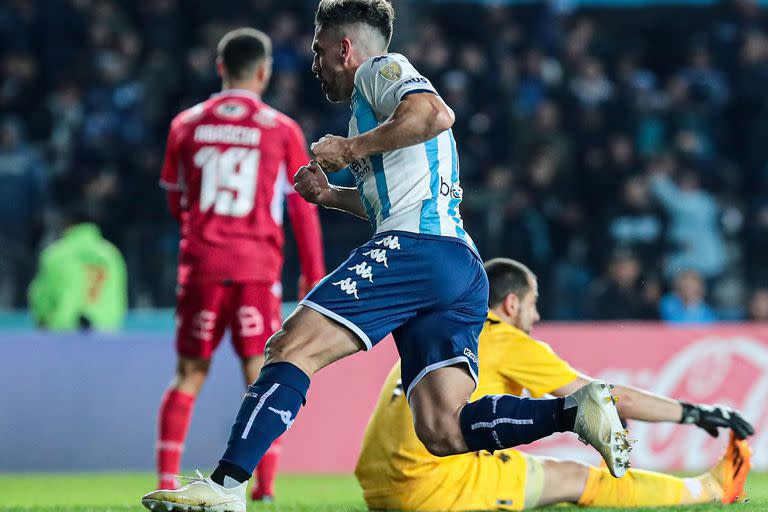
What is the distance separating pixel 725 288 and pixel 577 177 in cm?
192

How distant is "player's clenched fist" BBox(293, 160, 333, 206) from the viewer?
450 cm

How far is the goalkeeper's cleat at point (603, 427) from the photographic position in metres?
3.97

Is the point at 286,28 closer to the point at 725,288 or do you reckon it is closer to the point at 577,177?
the point at 577,177

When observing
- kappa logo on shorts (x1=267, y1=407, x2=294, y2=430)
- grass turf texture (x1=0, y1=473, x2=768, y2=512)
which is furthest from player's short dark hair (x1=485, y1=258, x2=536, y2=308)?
kappa logo on shorts (x1=267, y1=407, x2=294, y2=430)

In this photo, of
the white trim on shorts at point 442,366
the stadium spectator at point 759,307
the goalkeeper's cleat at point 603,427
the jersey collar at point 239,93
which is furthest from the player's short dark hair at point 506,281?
the stadium spectator at point 759,307

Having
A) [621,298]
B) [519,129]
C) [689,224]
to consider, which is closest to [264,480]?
[621,298]

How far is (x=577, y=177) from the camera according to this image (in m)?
12.6

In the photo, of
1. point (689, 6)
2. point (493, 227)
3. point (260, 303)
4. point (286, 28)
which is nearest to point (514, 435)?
point (260, 303)

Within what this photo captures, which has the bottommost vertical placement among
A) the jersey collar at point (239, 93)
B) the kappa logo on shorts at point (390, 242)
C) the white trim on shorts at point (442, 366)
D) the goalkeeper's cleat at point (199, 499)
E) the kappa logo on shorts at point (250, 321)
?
the goalkeeper's cleat at point (199, 499)

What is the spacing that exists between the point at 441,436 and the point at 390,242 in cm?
70

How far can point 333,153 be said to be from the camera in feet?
13.3

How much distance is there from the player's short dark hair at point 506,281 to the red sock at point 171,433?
5.84 ft

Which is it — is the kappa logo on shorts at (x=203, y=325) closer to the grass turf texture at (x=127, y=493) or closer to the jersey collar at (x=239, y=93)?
the grass turf texture at (x=127, y=493)

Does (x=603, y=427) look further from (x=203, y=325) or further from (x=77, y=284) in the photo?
(x=77, y=284)
